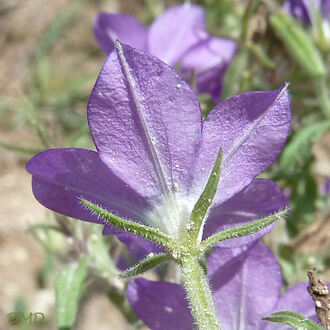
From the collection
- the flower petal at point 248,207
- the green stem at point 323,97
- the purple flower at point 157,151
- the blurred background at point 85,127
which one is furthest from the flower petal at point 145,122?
the green stem at point 323,97

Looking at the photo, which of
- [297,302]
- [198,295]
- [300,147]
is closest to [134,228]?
[198,295]

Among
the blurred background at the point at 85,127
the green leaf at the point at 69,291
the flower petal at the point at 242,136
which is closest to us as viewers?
the flower petal at the point at 242,136

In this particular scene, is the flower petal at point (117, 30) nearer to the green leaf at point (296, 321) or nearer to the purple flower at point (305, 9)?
the purple flower at point (305, 9)

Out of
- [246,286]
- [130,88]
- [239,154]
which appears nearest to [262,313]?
[246,286]

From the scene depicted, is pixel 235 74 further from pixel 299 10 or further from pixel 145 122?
pixel 145 122

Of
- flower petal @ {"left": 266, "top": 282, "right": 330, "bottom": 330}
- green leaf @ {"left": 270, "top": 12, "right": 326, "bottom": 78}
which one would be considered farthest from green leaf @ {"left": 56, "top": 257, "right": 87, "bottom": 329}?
green leaf @ {"left": 270, "top": 12, "right": 326, "bottom": 78}

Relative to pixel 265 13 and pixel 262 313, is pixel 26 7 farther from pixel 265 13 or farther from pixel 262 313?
pixel 262 313
